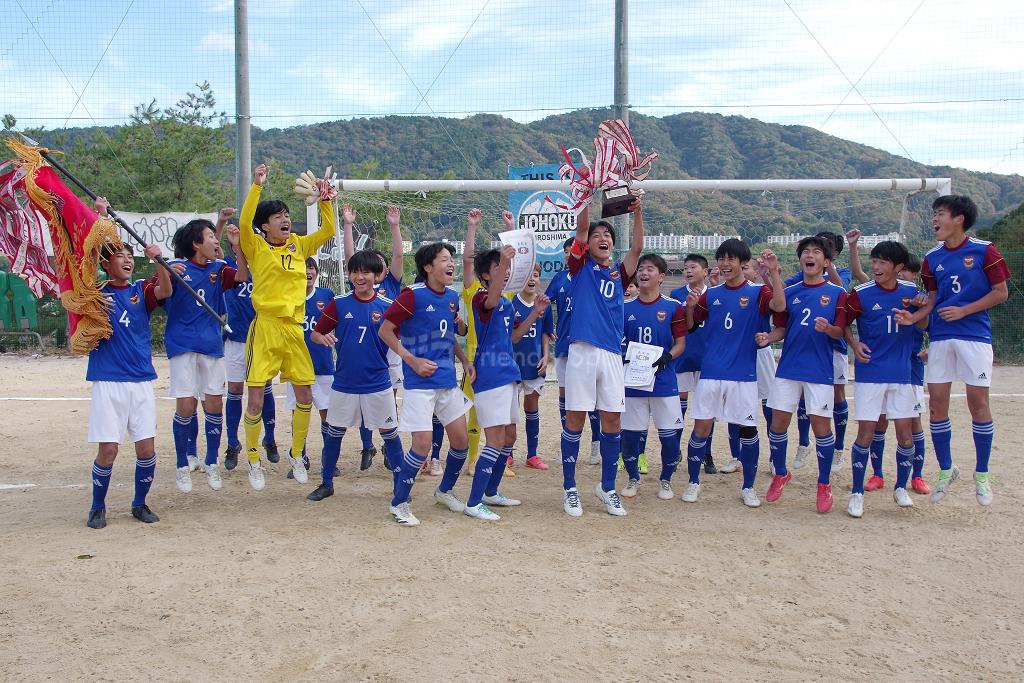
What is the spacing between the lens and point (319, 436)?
898 centimetres

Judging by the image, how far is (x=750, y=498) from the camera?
20.7 feet

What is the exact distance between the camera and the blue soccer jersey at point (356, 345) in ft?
20.7

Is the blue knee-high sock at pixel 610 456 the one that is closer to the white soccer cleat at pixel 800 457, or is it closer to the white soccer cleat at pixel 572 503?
the white soccer cleat at pixel 572 503

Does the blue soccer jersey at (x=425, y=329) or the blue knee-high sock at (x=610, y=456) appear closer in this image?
the blue soccer jersey at (x=425, y=329)

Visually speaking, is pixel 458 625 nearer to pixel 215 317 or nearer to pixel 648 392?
pixel 648 392

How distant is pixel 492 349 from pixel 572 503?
122 centimetres

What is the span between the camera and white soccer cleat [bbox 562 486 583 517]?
5.96 m

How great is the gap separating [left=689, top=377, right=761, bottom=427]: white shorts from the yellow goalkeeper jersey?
309cm

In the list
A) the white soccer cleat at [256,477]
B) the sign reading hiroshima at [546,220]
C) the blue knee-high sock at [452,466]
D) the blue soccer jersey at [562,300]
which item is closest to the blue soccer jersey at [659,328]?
the blue soccer jersey at [562,300]

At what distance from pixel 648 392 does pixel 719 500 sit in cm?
99

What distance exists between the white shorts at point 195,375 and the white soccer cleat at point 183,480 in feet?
1.88

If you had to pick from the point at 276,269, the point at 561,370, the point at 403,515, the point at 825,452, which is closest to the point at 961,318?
the point at 825,452

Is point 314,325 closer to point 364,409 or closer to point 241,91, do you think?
point 364,409

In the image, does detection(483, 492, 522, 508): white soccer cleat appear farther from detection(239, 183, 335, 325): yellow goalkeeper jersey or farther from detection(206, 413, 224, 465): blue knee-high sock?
detection(206, 413, 224, 465): blue knee-high sock
